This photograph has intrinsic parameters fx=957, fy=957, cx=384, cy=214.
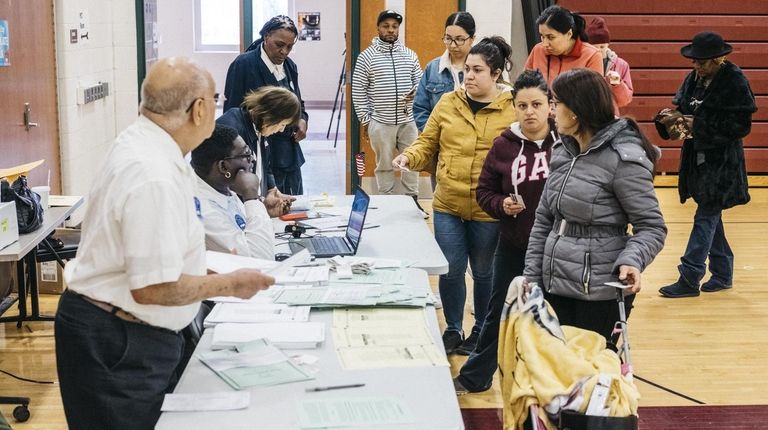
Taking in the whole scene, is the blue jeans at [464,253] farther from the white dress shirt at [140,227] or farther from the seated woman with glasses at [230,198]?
the white dress shirt at [140,227]

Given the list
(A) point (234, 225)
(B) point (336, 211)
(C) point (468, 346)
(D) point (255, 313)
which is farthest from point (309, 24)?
(D) point (255, 313)

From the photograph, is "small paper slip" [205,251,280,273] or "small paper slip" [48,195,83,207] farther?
"small paper slip" [48,195,83,207]

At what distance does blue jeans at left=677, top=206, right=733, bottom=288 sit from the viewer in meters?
5.93

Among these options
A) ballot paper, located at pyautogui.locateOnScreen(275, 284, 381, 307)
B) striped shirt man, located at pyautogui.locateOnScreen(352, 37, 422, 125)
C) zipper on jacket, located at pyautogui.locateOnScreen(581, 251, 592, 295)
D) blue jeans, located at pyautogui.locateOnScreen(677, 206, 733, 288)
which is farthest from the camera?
striped shirt man, located at pyautogui.locateOnScreen(352, 37, 422, 125)

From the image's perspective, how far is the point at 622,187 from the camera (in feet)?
10.3

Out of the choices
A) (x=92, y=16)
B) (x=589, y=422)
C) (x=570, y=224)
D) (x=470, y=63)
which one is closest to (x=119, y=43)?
(x=92, y=16)

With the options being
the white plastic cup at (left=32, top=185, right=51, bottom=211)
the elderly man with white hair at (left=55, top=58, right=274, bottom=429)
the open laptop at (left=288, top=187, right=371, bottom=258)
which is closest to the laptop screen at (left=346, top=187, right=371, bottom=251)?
the open laptop at (left=288, top=187, right=371, bottom=258)

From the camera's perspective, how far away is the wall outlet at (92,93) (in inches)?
263

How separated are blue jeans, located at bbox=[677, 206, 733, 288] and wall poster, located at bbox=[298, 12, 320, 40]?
10589mm

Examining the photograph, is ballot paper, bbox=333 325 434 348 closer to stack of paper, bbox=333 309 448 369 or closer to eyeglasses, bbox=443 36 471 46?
stack of paper, bbox=333 309 448 369

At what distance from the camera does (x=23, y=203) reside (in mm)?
4469

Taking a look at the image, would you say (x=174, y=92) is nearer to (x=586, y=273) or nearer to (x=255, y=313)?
(x=255, y=313)

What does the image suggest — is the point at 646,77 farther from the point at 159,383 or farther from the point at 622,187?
the point at 159,383

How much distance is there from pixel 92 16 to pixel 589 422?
5682 millimetres
